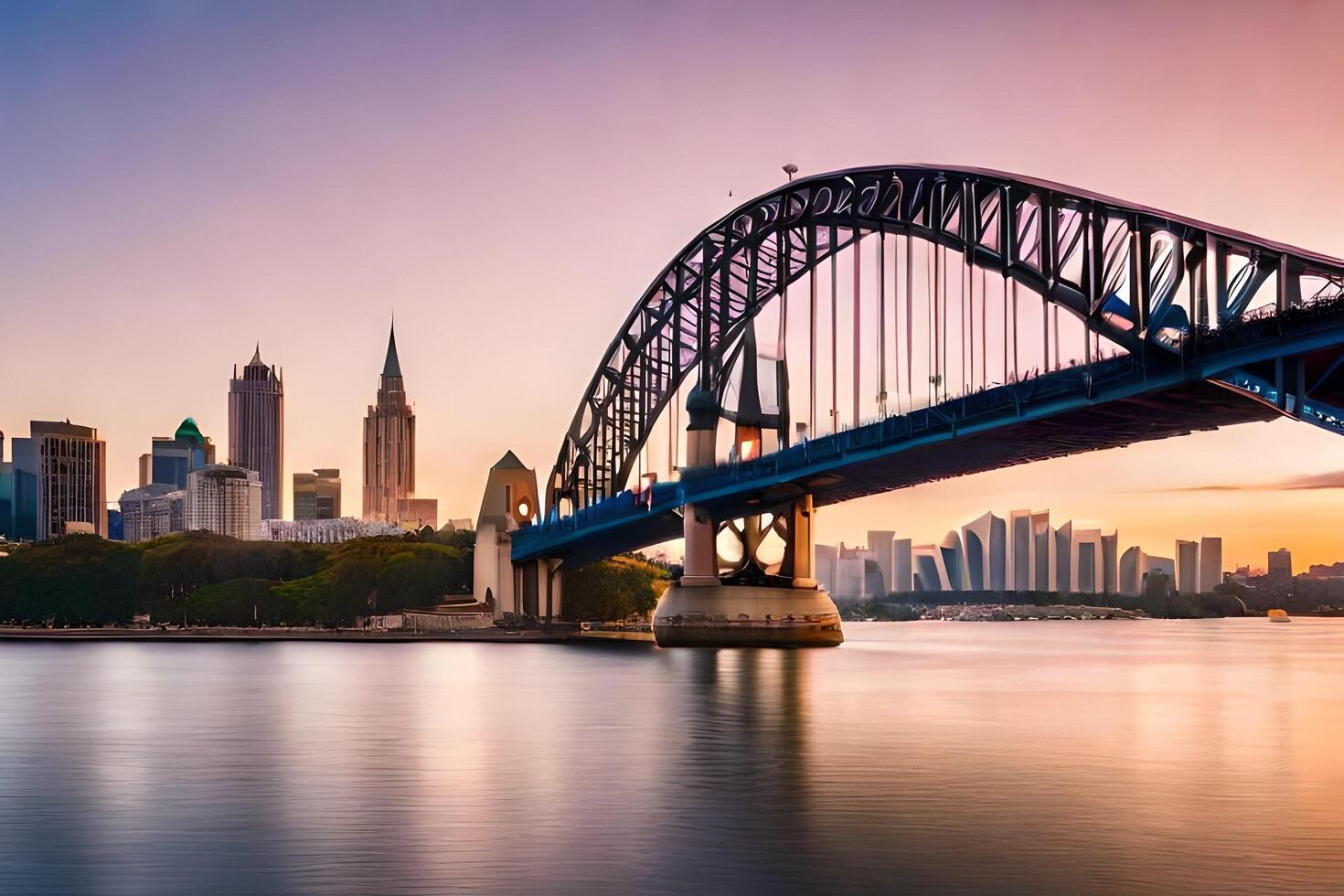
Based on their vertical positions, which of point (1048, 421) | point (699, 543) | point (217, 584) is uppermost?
point (1048, 421)

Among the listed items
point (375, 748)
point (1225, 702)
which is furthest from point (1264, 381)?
point (375, 748)

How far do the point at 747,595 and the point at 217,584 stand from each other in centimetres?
8209

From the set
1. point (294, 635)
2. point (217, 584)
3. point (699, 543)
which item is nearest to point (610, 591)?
point (294, 635)

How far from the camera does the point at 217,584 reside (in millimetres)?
164750

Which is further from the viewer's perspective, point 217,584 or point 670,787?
point 217,584

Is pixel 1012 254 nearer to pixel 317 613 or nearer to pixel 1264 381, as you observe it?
pixel 1264 381

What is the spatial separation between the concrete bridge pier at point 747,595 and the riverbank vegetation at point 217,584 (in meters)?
61.3

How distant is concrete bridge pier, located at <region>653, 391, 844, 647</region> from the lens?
3856 inches

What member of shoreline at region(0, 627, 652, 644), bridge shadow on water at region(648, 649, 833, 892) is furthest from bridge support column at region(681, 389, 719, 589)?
bridge shadow on water at region(648, 649, 833, 892)

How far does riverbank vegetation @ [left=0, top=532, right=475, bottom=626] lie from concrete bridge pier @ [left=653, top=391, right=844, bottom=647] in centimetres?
6128

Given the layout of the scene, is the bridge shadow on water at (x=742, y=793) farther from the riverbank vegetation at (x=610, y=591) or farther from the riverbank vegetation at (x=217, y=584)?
the riverbank vegetation at (x=217, y=584)

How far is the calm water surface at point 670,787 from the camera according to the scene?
2409 centimetres

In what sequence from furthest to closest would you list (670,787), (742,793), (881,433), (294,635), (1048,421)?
(294,635), (881,433), (1048,421), (670,787), (742,793)

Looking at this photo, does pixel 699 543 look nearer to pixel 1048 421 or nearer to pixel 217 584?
pixel 1048 421
